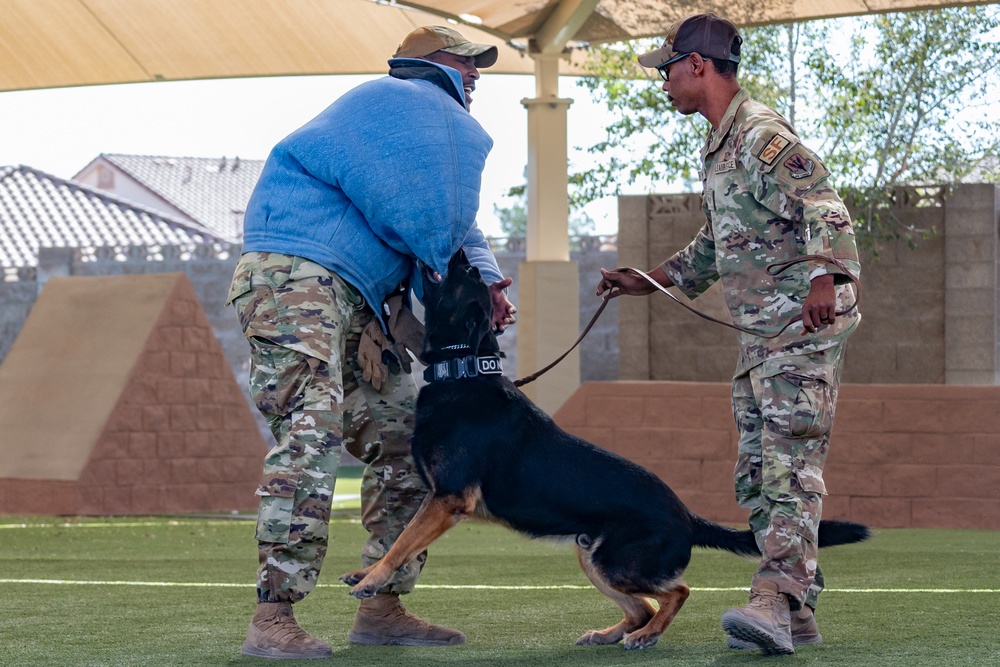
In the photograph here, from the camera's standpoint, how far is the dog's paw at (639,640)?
13.4ft

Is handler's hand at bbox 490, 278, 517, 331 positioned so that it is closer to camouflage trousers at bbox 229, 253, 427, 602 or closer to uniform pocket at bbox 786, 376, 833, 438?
camouflage trousers at bbox 229, 253, 427, 602

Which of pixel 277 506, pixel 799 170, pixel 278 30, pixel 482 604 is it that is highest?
pixel 278 30

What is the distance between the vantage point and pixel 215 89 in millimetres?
49375

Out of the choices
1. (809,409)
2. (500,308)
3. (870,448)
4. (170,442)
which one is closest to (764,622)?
(809,409)

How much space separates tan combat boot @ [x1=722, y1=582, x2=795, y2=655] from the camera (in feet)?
12.4

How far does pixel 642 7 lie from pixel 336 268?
8184 millimetres

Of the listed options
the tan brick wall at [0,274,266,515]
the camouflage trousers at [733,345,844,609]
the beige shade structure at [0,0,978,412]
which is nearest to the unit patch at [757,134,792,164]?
the camouflage trousers at [733,345,844,609]

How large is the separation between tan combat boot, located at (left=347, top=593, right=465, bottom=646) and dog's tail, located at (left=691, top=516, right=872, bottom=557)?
87 cm

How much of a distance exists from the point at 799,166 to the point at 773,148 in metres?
0.10

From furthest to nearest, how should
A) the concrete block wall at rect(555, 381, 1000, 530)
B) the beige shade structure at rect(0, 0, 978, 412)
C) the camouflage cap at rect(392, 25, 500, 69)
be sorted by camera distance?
the beige shade structure at rect(0, 0, 978, 412)
the concrete block wall at rect(555, 381, 1000, 530)
the camouflage cap at rect(392, 25, 500, 69)

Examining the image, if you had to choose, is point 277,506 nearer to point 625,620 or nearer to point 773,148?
point 625,620

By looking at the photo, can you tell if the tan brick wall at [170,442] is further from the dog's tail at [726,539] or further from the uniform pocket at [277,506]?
the dog's tail at [726,539]

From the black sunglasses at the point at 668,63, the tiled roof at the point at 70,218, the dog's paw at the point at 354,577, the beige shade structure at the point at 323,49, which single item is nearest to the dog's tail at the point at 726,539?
the dog's paw at the point at 354,577

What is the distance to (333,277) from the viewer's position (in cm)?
412
